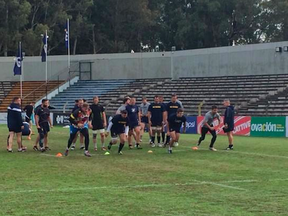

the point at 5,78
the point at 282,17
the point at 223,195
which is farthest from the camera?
the point at 282,17

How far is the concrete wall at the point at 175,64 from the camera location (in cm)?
4684

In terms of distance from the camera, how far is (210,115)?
20844 millimetres

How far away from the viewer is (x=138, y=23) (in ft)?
236

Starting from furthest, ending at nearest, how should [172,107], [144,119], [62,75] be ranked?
1. [62,75]
2. [144,119]
3. [172,107]

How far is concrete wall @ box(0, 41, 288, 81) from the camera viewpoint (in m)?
46.8

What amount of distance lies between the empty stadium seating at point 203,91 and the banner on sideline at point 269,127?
5.61 m

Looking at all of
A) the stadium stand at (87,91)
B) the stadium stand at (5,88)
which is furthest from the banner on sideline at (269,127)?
the stadium stand at (5,88)

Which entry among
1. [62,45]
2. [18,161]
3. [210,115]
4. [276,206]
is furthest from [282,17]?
[276,206]

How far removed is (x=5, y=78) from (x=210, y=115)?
4165 cm

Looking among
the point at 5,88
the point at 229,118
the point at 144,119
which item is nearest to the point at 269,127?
the point at 144,119

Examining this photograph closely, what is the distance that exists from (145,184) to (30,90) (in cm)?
4574

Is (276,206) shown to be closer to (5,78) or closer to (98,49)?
(5,78)

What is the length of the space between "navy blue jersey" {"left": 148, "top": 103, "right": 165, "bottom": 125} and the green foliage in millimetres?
46268

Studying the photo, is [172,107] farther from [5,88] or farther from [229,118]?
[5,88]
